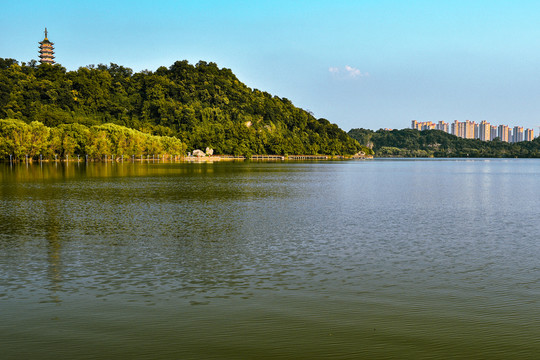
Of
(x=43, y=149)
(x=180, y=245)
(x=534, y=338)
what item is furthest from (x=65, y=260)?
(x=43, y=149)

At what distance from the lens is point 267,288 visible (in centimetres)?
1159

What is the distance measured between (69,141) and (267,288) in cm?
11305

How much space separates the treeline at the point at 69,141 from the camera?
102 metres

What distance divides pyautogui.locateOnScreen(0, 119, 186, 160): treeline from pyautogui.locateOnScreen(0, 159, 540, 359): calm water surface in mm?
87384

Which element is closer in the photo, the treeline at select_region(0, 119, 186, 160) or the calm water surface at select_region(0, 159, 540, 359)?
the calm water surface at select_region(0, 159, 540, 359)

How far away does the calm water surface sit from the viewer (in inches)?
331

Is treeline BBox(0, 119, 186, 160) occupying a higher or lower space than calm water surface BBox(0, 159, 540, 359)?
higher

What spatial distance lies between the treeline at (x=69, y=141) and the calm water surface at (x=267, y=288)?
87.4 m

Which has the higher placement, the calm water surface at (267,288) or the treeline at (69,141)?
the treeline at (69,141)

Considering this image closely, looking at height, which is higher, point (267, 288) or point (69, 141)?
point (69, 141)

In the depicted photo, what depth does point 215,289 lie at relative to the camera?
11.5 meters

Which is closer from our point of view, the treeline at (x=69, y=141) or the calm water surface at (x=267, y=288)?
the calm water surface at (x=267, y=288)

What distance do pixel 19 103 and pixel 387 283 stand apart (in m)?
194

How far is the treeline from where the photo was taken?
102 m
